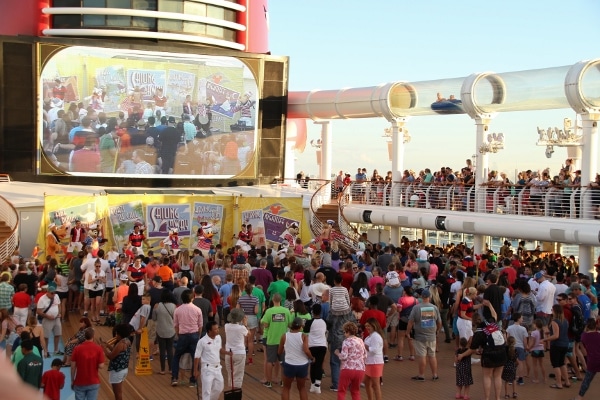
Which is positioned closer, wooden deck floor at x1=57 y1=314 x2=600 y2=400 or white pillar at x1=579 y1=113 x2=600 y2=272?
wooden deck floor at x1=57 y1=314 x2=600 y2=400

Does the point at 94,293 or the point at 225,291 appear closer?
the point at 225,291

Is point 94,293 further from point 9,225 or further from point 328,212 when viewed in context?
point 328,212

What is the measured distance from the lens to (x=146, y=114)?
103ft

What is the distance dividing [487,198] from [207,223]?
9.26 meters

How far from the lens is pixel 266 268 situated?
1733cm

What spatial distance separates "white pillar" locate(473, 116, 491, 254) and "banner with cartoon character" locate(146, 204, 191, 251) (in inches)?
373

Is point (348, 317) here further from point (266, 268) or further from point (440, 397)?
point (266, 268)

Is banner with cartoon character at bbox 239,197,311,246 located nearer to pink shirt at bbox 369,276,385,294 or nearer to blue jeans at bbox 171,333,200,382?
pink shirt at bbox 369,276,385,294

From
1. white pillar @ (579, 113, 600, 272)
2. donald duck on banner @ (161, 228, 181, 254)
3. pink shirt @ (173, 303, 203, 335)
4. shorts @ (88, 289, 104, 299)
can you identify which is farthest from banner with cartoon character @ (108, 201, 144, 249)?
pink shirt @ (173, 303, 203, 335)

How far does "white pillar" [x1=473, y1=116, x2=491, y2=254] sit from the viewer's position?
25.0 metres

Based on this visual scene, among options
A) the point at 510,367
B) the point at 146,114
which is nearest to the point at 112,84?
the point at 146,114

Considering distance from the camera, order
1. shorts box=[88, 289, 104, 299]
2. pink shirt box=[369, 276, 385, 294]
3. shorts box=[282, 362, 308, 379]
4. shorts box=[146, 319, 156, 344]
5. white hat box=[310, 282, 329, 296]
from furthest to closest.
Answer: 1. shorts box=[88, 289, 104, 299]
2. pink shirt box=[369, 276, 385, 294]
3. white hat box=[310, 282, 329, 296]
4. shorts box=[146, 319, 156, 344]
5. shorts box=[282, 362, 308, 379]

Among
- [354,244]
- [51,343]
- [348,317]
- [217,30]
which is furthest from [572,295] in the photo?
[217,30]

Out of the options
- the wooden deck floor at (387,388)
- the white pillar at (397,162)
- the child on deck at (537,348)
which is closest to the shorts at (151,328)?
the wooden deck floor at (387,388)
